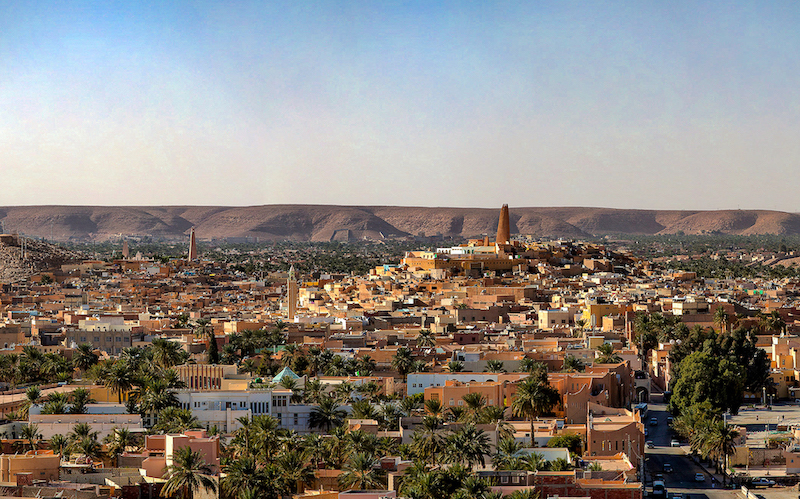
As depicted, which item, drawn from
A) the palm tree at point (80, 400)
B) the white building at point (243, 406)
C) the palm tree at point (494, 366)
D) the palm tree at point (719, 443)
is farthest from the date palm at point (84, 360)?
the palm tree at point (719, 443)

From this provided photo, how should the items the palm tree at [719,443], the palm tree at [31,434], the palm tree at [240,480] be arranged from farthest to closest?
the palm tree at [719,443], the palm tree at [31,434], the palm tree at [240,480]

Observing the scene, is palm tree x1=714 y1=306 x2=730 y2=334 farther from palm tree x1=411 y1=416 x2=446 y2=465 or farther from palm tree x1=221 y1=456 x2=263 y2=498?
palm tree x1=221 y1=456 x2=263 y2=498

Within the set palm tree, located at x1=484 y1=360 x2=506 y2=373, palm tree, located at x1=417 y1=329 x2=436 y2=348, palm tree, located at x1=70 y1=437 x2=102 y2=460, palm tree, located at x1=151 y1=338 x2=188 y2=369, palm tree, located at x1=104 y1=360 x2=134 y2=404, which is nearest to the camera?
palm tree, located at x1=70 y1=437 x2=102 y2=460

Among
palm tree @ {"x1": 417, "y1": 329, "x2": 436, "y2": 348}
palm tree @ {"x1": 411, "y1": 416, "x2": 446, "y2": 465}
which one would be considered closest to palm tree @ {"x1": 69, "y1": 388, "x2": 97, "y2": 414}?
palm tree @ {"x1": 411, "y1": 416, "x2": 446, "y2": 465}

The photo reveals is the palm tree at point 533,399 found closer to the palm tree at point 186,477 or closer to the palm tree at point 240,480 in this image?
the palm tree at point 240,480

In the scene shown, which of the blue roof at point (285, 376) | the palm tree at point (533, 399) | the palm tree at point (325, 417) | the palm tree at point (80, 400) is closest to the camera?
the palm tree at point (80, 400)

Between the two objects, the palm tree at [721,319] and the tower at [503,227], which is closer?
the palm tree at [721,319]

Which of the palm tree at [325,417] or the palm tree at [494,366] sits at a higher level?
the palm tree at [494,366]
